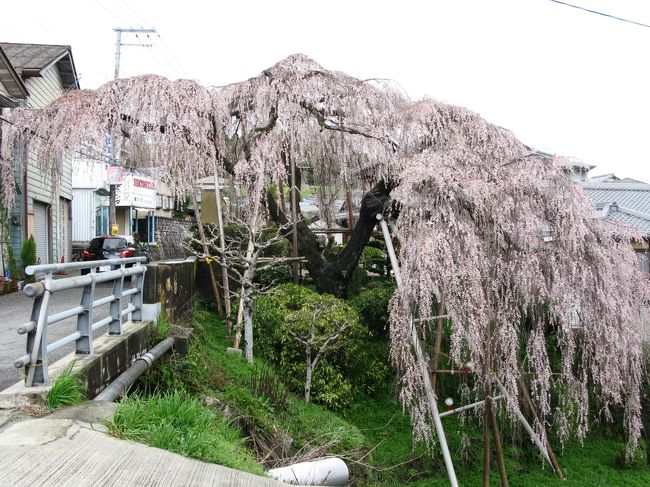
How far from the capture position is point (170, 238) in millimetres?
13891

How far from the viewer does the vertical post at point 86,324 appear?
5.45m

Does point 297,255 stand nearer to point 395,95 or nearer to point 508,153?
point 395,95

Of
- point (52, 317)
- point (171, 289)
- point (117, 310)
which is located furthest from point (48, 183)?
point (52, 317)

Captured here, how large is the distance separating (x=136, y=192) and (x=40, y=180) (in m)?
4.45

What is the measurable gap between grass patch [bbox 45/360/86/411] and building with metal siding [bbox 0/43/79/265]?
42.9ft

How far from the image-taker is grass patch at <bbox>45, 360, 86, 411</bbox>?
4566 mm

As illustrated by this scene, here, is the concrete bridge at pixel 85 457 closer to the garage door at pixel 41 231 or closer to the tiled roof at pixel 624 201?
the garage door at pixel 41 231

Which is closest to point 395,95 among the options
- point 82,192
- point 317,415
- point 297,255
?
point 297,255

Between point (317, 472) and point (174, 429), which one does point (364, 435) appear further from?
point (174, 429)

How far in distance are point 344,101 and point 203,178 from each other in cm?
331

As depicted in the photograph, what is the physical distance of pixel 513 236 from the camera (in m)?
8.38

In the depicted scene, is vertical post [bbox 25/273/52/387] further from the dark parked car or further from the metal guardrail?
the dark parked car

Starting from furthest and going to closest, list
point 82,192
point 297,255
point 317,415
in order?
point 82,192 → point 297,255 → point 317,415

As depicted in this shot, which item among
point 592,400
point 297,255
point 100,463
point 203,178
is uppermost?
point 203,178
